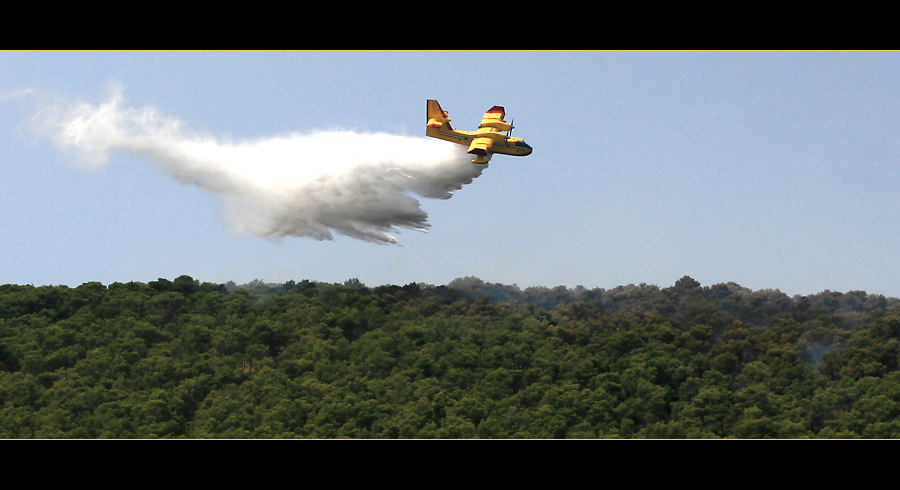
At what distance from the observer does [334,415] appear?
228ft

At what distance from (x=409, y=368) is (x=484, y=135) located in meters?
29.4

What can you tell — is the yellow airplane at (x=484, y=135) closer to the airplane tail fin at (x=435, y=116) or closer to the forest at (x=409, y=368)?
the airplane tail fin at (x=435, y=116)

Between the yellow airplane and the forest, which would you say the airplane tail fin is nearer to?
the yellow airplane

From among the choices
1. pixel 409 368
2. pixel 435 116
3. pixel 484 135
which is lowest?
pixel 409 368

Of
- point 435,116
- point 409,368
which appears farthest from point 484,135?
point 409,368

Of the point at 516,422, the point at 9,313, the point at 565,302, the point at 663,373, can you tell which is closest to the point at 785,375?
the point at 663,373

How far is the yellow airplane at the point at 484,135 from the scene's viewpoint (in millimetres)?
53719

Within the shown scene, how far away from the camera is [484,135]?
179 ft

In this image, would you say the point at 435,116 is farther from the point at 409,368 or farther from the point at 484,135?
the point at 409,368

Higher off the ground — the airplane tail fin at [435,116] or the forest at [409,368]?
the airplane tail fin at [435,116]

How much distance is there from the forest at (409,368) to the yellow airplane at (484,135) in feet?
65.8

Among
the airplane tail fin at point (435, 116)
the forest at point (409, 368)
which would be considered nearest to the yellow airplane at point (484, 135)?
the airplane tail fin at point (435, 116)

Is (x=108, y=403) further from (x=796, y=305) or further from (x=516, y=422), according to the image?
(x=796, y=305)

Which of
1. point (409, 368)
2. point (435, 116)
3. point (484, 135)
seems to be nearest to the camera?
point (484, 135)
